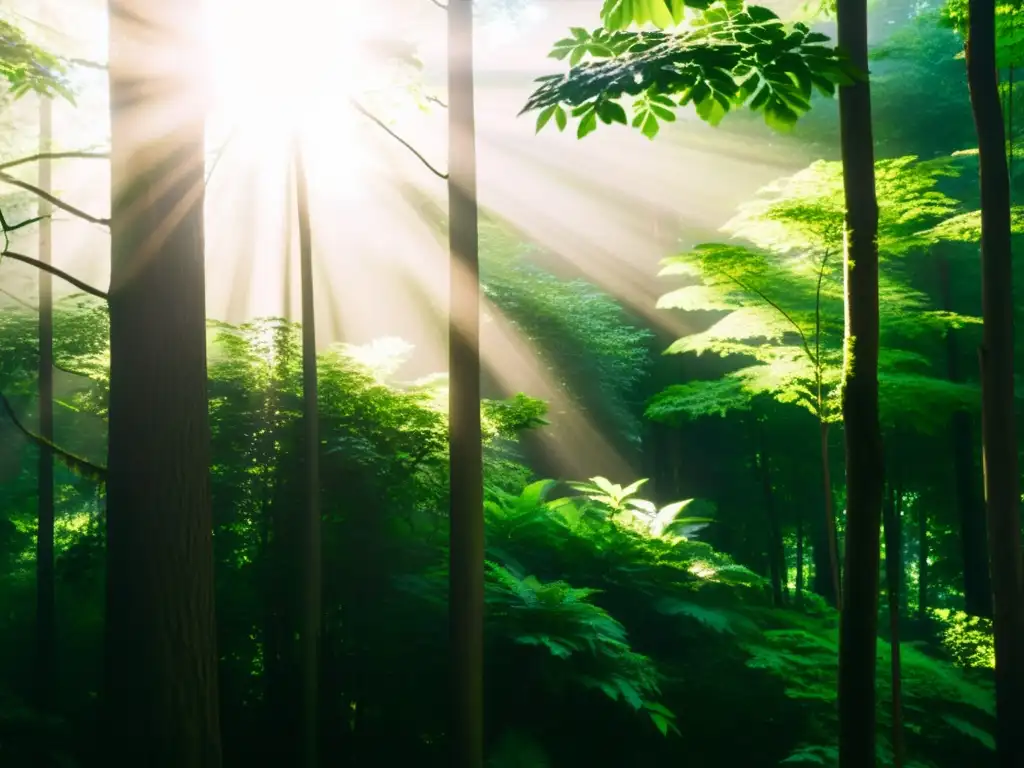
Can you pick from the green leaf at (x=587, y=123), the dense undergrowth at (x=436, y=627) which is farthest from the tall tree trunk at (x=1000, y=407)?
Result: the green leaf at (x=587, y=123)

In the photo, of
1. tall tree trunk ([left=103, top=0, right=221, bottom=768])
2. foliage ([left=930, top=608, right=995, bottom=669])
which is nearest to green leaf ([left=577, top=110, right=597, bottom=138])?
tall tree trunk ([left=103, top=0, right=221, bottom=768])

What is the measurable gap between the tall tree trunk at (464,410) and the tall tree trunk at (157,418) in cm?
302

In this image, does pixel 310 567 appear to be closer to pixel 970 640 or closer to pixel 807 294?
pixel 807 294

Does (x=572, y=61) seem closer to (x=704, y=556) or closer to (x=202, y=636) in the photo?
(x=202, y=636)

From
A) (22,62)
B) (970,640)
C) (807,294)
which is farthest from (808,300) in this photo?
(22,62)

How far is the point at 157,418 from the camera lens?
293 centimetres

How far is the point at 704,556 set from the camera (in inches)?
405

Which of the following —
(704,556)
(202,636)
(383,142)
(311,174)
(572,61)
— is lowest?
(704,556)

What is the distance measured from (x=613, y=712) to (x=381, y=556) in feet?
10.8

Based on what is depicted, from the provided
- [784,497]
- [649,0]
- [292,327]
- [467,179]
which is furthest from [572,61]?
[784,497]

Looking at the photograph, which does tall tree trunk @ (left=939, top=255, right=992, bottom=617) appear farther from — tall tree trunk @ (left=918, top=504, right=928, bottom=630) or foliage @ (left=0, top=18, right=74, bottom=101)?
foliage @ (left=0, top=18, right=74, bottom=101)

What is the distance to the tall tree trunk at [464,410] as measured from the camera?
5.88 metres

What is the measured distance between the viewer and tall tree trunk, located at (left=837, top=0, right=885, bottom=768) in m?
4.76

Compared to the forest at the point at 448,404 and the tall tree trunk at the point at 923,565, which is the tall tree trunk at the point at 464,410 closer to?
the forest at the point at 448,404
